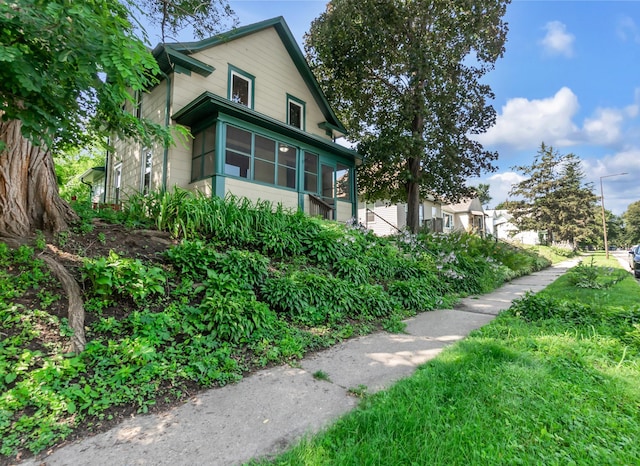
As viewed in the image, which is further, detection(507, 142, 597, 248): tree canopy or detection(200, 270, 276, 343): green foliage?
detection(507, 142, 597, 248): tree canopy

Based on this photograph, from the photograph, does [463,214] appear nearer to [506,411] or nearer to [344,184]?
[344,184]

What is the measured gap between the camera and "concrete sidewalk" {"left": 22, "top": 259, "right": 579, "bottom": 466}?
5.58 ft

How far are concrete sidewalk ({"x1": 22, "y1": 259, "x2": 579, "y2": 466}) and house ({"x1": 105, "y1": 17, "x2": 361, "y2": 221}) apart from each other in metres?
4.81

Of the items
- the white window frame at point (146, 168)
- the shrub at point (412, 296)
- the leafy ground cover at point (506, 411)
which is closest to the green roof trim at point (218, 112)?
the white window frame at point (146, 168)

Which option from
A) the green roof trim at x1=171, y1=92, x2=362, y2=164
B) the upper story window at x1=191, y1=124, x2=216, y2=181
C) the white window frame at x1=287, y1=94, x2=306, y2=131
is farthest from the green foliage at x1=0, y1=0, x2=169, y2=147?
the white window frame at x1=287, y1=94, x2=306, y2=131

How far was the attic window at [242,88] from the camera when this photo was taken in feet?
31.5

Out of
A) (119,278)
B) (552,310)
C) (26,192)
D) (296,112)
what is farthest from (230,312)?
(296,112)

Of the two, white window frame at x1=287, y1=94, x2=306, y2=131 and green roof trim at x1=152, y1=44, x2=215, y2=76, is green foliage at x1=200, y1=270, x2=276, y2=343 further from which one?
white window frame at x1=287, y1=94, x2=306, y2=131

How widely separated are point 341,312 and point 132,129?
4.05m

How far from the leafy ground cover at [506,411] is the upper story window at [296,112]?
32.9 ft

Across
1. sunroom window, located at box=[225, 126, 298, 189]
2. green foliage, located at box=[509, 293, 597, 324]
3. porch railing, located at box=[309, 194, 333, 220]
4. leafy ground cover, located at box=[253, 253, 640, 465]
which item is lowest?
leafy ground cover, located at box=[253, 253, 640, 465]

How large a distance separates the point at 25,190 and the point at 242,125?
4.91 meters

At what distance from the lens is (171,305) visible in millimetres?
3273

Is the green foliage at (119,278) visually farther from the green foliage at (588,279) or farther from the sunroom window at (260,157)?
the green foliage at (588,279)
